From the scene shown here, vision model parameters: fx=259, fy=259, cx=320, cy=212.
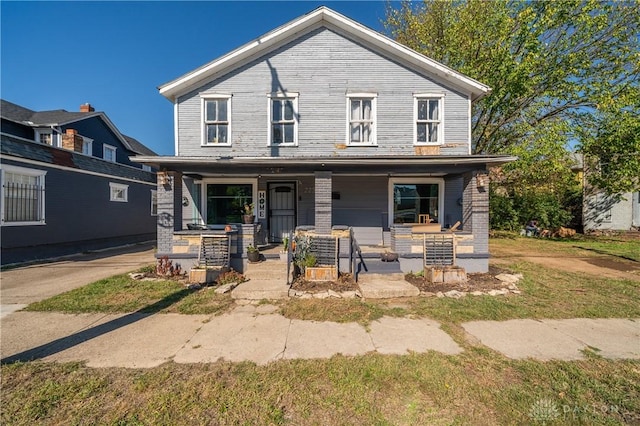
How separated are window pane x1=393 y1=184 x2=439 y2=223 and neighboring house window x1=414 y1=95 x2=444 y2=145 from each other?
1.68m

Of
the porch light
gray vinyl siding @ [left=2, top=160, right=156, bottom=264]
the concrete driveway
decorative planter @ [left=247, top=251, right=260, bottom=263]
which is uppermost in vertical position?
the porch light

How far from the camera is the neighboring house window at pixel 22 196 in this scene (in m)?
9.32

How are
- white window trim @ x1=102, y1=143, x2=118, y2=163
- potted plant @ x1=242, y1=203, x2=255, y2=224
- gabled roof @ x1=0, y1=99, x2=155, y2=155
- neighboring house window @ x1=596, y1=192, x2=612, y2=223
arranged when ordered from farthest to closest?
white window trim @ x1=102, y1=143, x2=118, y2=163 < neighboring house window @ x1=596, y1=192, x2=612, y2=223 < gabled roof @ x1=0, y1=99, x2=155, y2=155 < potted plant @ x1=242, y1=203, x2=255, y2=224

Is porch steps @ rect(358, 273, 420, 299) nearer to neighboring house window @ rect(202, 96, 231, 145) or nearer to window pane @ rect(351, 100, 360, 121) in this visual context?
window pane @ rect(351, 100, 360, 121)

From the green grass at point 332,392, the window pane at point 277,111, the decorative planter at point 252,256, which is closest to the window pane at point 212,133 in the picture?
the window pane at point 277,111

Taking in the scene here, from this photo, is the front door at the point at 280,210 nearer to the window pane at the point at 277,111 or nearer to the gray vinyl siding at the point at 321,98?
the gray vinyl siding at the point at 321,98

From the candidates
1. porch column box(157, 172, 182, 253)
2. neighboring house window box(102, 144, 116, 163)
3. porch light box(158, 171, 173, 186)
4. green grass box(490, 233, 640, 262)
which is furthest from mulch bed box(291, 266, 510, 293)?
neighboring house window box(102, 144, 116, 163)

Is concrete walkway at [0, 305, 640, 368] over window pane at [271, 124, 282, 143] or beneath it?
beneath

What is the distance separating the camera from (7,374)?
3139 millimetres

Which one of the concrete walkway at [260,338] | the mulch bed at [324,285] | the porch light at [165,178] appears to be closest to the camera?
the concrete walkway at [260,338]

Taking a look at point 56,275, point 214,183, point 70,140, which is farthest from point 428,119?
point 70,140

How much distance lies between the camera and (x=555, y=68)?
13414 mm

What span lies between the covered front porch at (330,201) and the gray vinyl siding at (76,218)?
6054 mm

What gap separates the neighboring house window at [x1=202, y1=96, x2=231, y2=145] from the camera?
9.32m
